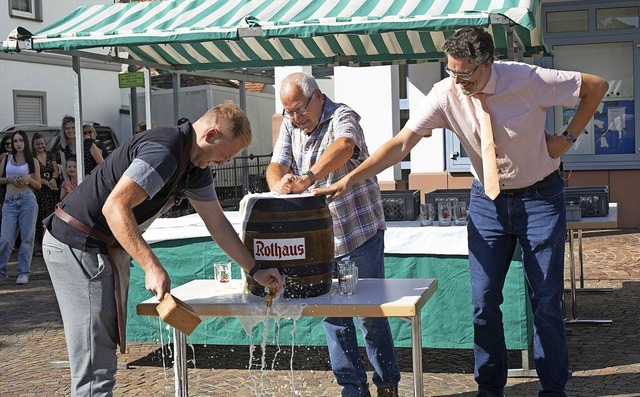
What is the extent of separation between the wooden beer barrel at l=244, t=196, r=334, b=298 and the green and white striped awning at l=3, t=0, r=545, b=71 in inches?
76.2

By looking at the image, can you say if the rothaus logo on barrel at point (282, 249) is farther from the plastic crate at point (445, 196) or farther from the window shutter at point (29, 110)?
the window shutter at point (29, 110)

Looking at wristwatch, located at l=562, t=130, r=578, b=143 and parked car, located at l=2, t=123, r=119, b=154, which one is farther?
parked car, located at l=2, t=123, r=119, b=154

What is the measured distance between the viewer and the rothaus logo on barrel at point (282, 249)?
4102 mm

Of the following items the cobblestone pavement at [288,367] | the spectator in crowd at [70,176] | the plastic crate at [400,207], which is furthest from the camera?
the spectator in crowd at [70,176]

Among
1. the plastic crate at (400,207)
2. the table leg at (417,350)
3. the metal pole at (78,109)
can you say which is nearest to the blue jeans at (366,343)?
the table leg at (417,350)

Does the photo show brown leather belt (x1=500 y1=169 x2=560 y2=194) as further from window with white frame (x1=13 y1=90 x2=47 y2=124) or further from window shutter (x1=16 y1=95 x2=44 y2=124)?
window shutter (x1=16 y1=95 x2=44 y2=124)

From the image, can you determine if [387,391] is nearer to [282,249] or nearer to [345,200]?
[345,200]

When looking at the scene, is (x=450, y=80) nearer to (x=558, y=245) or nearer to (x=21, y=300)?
(x=558, y=245)

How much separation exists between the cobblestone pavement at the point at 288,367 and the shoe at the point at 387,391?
513 millimetres

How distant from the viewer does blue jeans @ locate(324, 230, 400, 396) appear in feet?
16.2

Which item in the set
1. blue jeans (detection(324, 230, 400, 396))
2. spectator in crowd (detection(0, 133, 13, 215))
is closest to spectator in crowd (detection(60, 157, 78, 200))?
spectator in crowd (detection(0, 133, 13, 215))

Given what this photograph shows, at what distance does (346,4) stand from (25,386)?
312 cm

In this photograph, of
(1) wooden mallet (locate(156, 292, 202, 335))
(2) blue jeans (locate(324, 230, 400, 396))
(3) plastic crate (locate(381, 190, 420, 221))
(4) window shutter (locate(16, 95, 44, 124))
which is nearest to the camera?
(1) wooden mallet (locate(156, 292, 202, 335))

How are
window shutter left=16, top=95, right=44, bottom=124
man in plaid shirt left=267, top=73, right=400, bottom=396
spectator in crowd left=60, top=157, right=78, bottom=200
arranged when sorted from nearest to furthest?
man in plaid shirt left=267, top=73, right=400, bottom=396 → spectator in crowd left=60, top=157, right=78, bottom=200 → window shutter left=16, top=95, right=44, bottom=124
